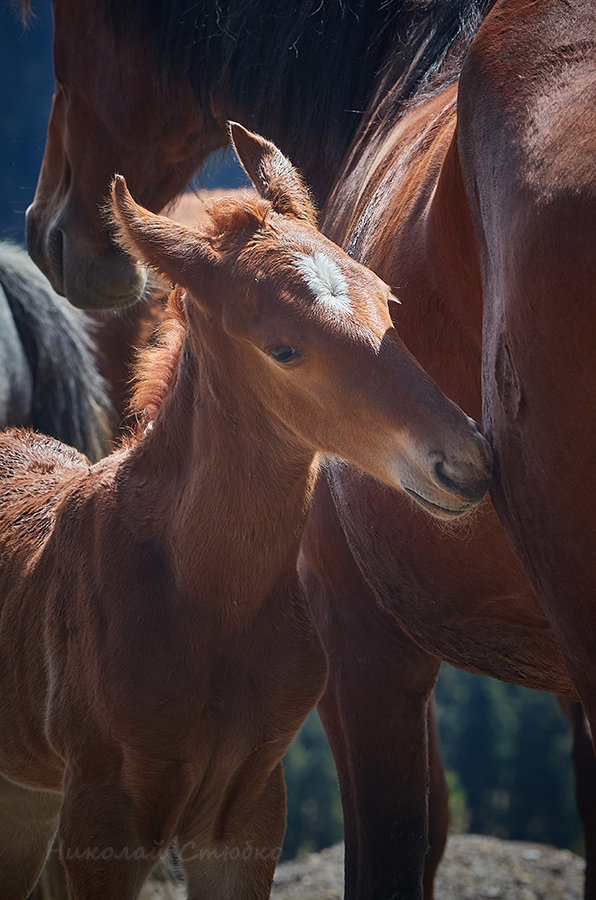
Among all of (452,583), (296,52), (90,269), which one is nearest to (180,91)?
(296,52)

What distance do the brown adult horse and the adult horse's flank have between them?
0.21m

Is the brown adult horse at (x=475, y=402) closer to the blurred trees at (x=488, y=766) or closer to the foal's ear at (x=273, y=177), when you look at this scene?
the foal's ear at (x=273, y=177)

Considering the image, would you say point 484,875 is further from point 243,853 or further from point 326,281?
point 326,281

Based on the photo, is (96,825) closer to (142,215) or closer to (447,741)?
(142,215)

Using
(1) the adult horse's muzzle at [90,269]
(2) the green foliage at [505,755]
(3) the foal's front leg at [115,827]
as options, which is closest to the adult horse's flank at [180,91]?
(1) the adult horse's muzzle at [90,269]

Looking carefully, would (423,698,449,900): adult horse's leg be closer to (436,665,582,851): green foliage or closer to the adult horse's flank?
the adult horse's flank

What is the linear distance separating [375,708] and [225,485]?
81cm

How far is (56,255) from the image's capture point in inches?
106

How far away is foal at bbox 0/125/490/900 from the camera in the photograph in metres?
1.35

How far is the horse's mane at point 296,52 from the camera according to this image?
212cm

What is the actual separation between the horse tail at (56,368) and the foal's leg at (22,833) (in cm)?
147

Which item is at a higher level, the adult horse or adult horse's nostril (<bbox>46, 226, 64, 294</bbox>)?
the adult horse

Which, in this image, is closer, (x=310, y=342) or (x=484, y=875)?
(x=310, y=342)

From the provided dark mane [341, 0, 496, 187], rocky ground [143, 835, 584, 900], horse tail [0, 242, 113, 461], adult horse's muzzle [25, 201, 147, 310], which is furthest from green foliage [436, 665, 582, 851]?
dark mane [341, 0, 496, 187]
